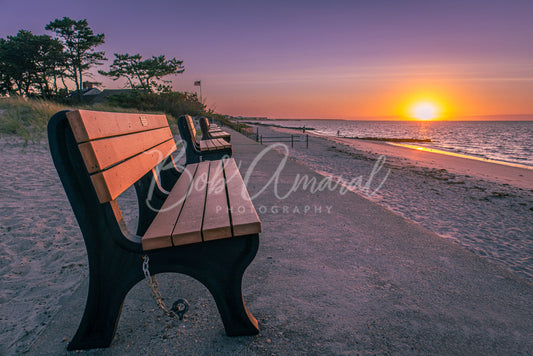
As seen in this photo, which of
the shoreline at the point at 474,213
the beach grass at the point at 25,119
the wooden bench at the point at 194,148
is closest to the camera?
the shoreline at the point at 474,213

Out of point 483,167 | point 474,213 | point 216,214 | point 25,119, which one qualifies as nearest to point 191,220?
→ point 216,214

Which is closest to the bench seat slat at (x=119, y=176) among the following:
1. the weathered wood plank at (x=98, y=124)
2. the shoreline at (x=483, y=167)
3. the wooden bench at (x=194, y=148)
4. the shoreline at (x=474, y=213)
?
the weathered wood plank at (x=98, y=124)

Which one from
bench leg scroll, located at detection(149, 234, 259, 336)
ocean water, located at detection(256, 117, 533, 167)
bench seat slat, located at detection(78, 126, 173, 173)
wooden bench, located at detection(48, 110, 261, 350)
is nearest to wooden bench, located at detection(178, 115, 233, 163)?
bench seat slat, located at detection(78, 126, 173, 173)

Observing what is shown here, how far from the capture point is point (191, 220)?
1.44 metres

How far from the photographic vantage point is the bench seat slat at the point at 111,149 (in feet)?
3.82

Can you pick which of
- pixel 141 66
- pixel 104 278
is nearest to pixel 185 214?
pixel 104 278

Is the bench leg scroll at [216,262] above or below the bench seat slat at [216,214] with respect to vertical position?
below

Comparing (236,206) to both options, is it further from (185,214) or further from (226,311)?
(226,311)

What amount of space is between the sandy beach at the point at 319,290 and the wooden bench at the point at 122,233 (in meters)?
0.23

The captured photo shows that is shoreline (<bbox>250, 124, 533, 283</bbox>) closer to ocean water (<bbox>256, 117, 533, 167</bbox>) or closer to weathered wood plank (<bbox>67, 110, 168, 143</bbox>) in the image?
weathered wood plank (<bbox>67, 110, 168, 143</bbox>)

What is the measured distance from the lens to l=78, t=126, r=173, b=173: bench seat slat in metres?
1.17

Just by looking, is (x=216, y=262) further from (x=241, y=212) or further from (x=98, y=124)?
(x=98, y=124)

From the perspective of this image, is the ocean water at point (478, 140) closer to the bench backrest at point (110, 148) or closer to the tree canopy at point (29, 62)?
the bench backrest at point (110, 148)

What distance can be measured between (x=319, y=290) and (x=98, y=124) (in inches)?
69.5
